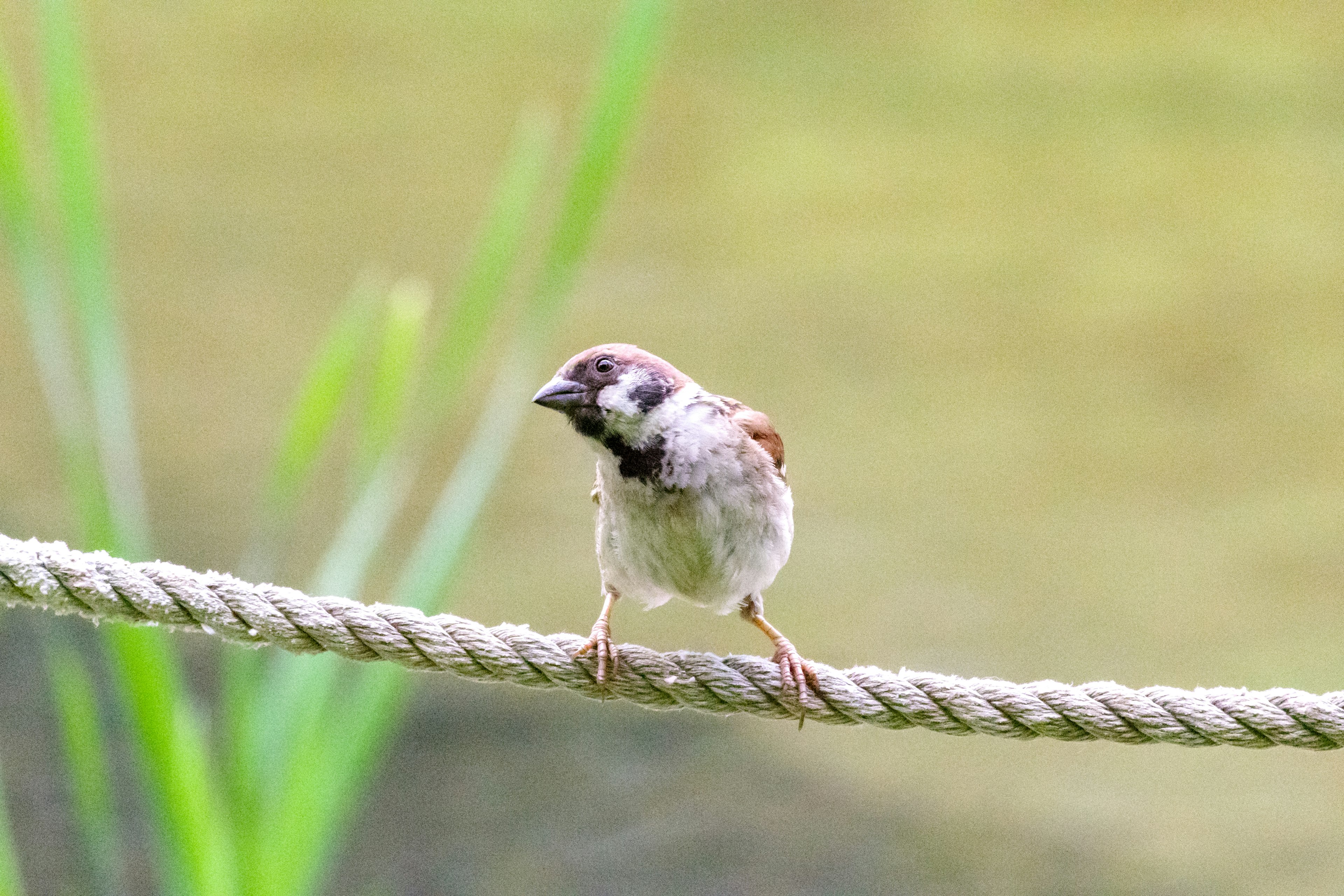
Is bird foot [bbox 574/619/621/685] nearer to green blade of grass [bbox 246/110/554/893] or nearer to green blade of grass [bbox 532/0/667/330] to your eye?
green blade of grass [bbox 246/110/554/893]

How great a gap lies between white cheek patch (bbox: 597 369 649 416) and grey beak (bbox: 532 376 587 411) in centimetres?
3

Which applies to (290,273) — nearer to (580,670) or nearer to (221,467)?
(221,467)

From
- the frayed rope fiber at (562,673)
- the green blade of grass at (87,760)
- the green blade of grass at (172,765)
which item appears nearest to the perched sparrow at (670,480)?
the frayed rope fiber at (562,673)

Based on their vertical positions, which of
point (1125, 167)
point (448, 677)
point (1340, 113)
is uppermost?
point (1340, 113)

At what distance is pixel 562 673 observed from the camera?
1.97 meters

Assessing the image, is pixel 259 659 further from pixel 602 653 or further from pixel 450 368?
pixel 602 653

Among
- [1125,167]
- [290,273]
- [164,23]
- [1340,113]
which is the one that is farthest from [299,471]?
[1340,113]

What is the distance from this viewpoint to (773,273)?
567 cm

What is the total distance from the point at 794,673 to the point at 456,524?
74 cm

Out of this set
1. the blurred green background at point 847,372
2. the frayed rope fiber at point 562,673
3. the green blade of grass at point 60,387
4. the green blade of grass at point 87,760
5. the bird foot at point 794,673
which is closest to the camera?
the frayed rope fiber at point 562,673

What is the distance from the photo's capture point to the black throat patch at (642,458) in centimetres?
212

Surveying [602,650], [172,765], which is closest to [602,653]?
[602,650]

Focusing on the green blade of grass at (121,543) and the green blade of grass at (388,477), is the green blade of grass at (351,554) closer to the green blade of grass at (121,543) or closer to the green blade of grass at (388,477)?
the green blade of grass at (388,477)

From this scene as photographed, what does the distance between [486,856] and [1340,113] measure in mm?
4828
